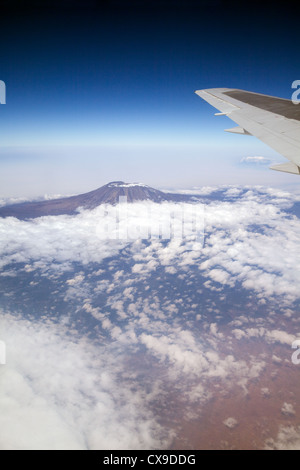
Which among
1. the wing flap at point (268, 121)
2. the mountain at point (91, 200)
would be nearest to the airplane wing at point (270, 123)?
the wing flap at point (268, 121)

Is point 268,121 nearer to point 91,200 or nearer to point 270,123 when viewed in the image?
point 270,123

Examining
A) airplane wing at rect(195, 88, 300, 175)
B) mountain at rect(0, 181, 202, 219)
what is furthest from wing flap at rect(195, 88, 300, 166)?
mountain at rect(0, 181, 202, 219)

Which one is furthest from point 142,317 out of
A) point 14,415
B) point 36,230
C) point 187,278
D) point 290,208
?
point 290,208

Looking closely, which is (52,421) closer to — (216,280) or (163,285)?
(163,285)

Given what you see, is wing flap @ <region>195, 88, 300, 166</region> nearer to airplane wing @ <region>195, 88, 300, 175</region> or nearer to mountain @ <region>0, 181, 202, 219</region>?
airplane wing @ <region>195, 88, 300, 175</region>

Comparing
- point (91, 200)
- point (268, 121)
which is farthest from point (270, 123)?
point (91, 200)
